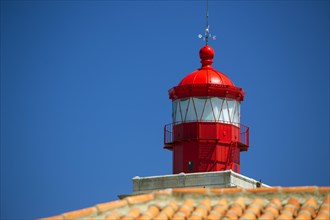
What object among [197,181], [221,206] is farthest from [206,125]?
[221,206]

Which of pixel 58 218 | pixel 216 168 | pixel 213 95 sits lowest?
pixel 58 218

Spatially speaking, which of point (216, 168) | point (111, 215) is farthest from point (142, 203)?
point (216, 168)

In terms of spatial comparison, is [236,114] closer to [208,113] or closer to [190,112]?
[208,113]

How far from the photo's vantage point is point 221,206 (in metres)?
18.4

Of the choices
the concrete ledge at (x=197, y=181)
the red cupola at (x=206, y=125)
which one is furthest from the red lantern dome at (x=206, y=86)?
the concrete ledge at (x=197, y=181)

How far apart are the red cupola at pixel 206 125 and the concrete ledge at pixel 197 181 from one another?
1461mm

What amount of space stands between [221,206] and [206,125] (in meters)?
18.0

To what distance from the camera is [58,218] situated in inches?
719

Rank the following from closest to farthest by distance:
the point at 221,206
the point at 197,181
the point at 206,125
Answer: the point at 221,206, the point at 197,181, the point at 206,125

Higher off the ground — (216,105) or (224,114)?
(216,105)

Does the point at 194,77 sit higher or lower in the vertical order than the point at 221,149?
higher

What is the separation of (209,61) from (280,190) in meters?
19.4

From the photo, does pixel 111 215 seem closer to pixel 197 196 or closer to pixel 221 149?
pixel 197 196

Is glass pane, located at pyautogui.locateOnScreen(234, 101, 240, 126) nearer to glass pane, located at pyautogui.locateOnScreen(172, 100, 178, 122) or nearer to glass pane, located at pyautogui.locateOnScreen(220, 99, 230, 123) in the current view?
glass pane, located at pyautogui.locateOnScreen(220, 99, 230, 123)
